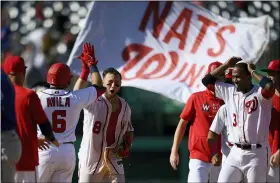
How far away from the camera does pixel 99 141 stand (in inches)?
474

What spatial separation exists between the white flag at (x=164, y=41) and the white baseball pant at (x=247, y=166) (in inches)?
102

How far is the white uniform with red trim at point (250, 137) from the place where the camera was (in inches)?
445

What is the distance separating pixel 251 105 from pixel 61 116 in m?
2.03

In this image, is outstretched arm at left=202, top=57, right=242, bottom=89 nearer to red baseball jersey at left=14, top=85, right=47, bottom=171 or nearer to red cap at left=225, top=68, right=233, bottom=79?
red cap at left=225, top=68, right=233, bottom=79

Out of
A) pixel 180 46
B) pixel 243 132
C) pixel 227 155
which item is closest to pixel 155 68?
pixel 180 46

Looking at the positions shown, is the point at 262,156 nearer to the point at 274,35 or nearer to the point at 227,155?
the point at 227,155

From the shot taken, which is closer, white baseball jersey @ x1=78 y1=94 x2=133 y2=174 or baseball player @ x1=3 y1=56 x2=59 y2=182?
baseball player @ x1=3 y1=56 x2=59 y2=182

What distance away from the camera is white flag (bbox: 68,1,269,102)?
14203 millimetres

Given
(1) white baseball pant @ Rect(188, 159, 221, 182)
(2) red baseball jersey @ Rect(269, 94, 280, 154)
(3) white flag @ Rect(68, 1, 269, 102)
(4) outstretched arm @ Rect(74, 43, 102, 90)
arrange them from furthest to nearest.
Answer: (3) white flag @ Rect(68, 1, 269, 102), (1) white baseball pant @ Rect(188, 159, 221, 182), (2) red baseball jersey @ Rect(269, 94, 280, 154), (4) outstretched arm @ Rect(74, 43, 102, 90)

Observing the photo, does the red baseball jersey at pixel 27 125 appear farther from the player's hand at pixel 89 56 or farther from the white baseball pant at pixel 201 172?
the white baseball pant at pixel 201 172

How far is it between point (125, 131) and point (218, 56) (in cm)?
277

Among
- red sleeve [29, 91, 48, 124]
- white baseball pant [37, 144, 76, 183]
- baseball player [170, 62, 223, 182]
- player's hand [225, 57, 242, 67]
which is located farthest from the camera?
baseball player [170, 62, 223, 182]

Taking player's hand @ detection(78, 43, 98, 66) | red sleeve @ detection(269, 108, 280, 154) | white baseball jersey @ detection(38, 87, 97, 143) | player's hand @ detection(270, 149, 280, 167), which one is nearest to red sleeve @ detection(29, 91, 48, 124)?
white baseball jersey @ detection(38, 87, 97, 143)

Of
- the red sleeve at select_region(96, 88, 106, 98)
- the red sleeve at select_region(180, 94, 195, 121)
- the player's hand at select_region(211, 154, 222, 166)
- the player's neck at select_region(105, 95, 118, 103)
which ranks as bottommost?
the player's hand at select_region(211, 154, 222, 166)
